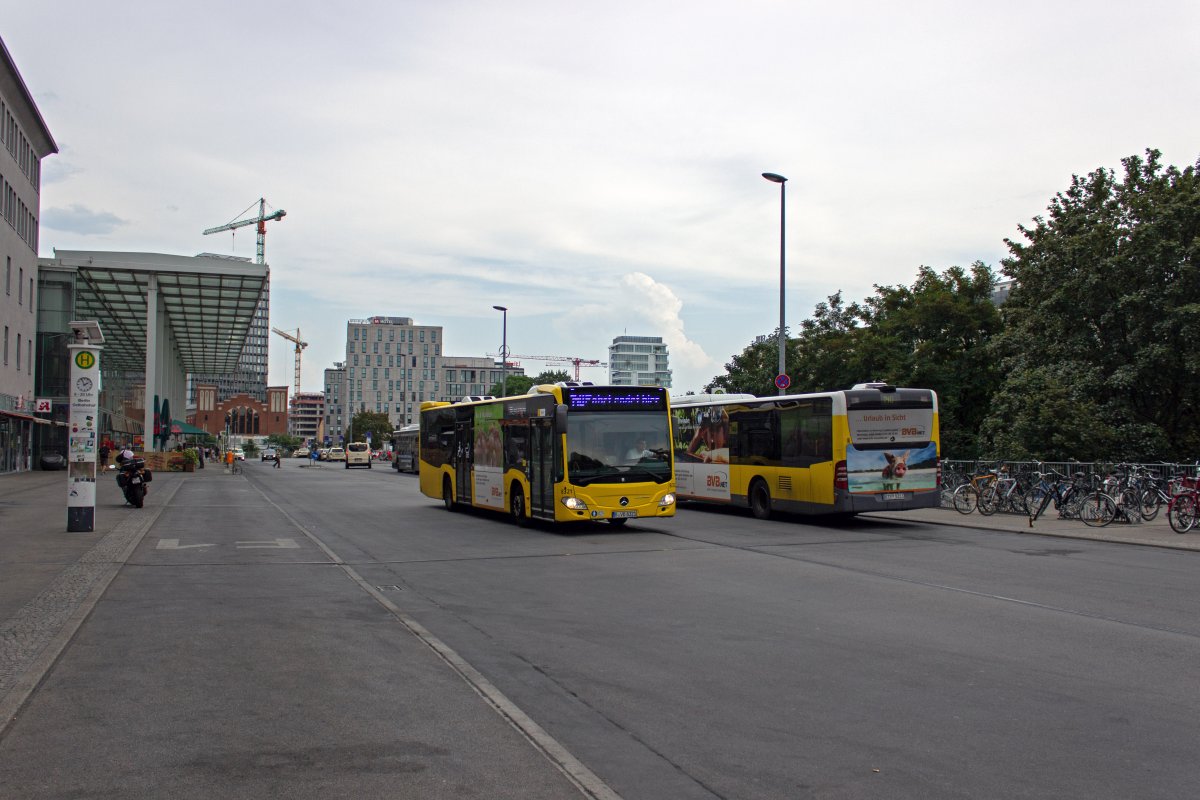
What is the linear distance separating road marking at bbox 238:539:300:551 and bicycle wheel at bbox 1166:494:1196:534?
49.4 feet

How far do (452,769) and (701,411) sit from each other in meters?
20.6

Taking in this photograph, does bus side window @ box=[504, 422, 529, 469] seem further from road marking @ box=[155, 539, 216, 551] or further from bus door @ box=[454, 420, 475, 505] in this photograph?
road marking @ box=[155, 539, 216, 551]

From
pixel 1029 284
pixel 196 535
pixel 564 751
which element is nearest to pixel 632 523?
pixel 196 535

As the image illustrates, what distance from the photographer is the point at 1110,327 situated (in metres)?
30.3

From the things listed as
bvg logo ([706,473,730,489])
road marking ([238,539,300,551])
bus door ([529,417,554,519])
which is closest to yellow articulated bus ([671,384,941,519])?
bvg logo ([706,473,730,489])

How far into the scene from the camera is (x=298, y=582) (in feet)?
40.6

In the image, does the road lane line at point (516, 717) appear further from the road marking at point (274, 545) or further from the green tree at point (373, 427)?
the green tree at point (373, 427)

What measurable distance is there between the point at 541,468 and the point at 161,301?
174 ft

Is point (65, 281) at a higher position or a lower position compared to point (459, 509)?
higher

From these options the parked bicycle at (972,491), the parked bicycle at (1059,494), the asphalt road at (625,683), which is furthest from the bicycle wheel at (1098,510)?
the asphalt road at (625,683)

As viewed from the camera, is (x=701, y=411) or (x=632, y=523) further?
(x=701, y=411)

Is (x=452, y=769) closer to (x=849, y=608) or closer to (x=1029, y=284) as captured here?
(x=849, y=608)

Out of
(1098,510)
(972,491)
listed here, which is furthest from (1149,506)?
(972,491)

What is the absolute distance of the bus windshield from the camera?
1872 centimetres
